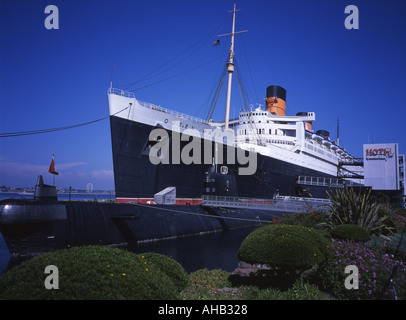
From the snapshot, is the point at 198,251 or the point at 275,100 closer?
the point at 198,251

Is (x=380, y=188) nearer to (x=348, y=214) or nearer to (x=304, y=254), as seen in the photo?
(x=348, y=214)

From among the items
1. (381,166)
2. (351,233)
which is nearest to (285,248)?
(351,233)

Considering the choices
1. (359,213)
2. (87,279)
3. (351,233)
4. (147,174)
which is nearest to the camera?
(87,279)

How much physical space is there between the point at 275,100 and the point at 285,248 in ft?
136

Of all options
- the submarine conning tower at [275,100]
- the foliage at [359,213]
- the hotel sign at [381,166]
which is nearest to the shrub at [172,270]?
the foliage at [359,213]

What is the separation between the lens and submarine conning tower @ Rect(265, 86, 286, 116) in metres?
45.8

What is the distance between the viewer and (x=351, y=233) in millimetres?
12977

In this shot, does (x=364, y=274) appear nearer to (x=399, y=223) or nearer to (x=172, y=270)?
(x=172, y=270)

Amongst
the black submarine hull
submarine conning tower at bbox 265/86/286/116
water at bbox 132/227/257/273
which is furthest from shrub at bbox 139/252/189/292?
submarine conning tower at bbox 265/86/286/116

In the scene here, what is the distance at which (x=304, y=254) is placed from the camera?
7363mm

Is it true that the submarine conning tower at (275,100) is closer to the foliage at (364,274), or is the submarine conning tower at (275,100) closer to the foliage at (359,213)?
the foliage at (359,213)

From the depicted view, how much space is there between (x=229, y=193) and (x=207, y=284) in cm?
1641
